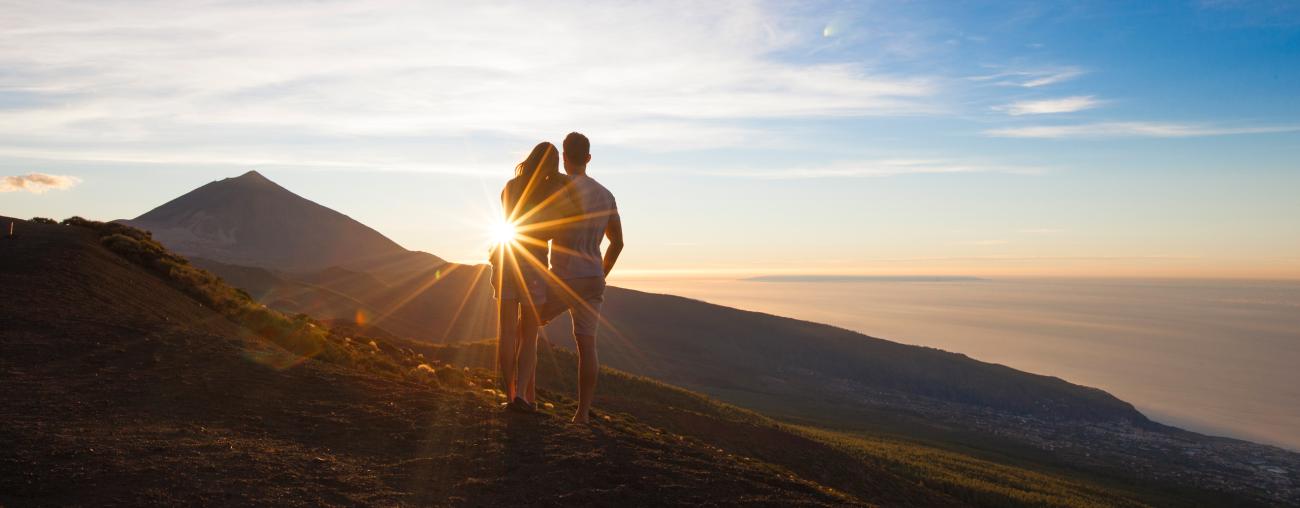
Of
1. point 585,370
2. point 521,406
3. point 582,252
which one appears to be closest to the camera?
point 582,252

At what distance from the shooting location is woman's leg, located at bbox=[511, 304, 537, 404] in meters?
6.69

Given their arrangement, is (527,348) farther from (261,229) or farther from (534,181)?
(261,229)

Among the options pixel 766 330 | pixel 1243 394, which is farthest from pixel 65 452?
pixel 1243 394

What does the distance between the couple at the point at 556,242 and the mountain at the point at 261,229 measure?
4568 inches

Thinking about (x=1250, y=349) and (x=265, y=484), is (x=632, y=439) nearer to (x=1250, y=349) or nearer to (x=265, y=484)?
(x=265, y=484)

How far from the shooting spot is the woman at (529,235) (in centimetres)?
646

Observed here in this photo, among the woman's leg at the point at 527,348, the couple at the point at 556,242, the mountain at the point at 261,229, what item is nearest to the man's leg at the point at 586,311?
the couple at the point at 556,242

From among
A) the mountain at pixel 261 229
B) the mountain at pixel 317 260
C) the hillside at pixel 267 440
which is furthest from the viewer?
the mountain at pixel 261 229

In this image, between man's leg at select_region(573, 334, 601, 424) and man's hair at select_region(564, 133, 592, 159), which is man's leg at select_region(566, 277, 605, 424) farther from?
man's hair at select_region(564, 133, 592, 159)

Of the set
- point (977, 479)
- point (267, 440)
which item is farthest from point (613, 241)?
point (977, 479)

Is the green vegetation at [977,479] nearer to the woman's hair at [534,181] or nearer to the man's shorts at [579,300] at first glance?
the man's shorts at [579,300]

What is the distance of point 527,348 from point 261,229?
454ft

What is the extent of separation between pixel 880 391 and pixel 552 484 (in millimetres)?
83851

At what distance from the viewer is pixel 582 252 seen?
255 inches
